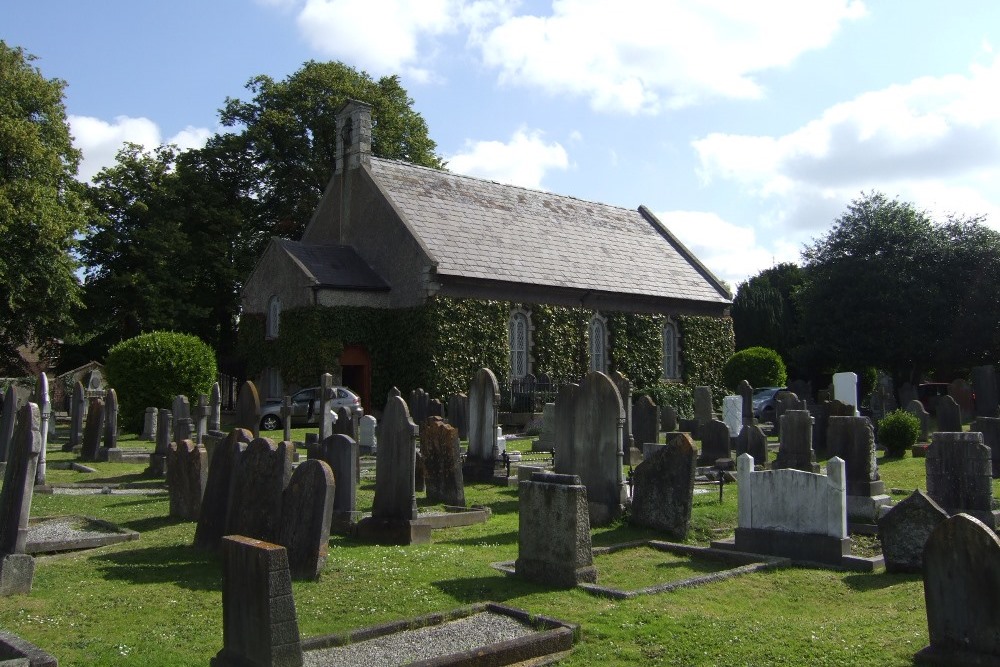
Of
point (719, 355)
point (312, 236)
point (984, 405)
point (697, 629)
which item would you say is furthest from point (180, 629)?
point (719, 355)

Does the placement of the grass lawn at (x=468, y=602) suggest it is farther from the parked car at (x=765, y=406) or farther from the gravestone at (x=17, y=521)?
the parked car at (x=765, y=406)

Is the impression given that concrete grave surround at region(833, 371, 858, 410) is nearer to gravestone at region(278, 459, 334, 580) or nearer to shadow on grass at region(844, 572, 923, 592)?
shadow on grass at region(844, 572, 923, 592)

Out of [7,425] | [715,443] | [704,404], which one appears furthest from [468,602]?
[704,404]

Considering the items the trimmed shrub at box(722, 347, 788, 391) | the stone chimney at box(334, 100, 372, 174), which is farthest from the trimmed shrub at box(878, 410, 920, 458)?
the stone chimney at box(334, 100, 372, 174)

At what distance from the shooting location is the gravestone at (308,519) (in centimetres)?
815

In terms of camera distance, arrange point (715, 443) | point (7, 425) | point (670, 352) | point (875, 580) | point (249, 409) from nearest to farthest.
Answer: point (875, 580), point (7, 425), point (715, 443), point (249, 409), point (670, 352)

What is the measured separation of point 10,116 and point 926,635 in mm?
33354

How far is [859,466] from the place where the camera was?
12.3 metres

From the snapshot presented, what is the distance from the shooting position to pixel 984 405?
89.4 ft

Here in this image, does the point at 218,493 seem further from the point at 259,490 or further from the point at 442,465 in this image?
the point at 442,465

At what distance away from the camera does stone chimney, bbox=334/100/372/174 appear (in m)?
32.1

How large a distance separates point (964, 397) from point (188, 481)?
85.5 feet

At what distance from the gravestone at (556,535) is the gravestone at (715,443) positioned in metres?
9.19

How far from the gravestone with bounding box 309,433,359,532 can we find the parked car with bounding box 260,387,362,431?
50.3 feet
